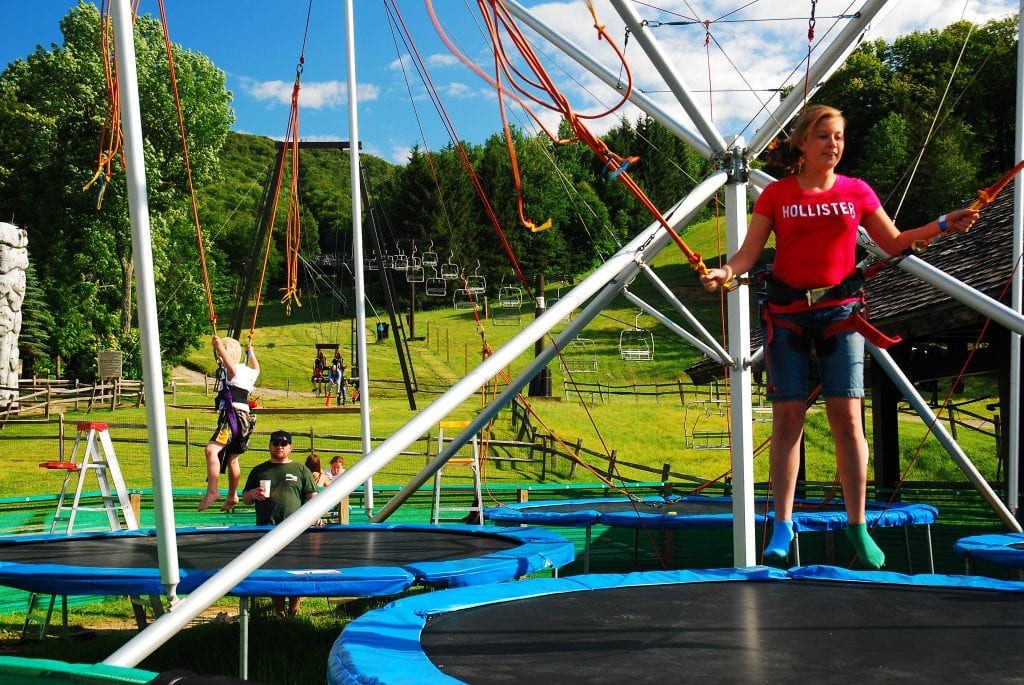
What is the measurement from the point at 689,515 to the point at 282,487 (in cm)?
257

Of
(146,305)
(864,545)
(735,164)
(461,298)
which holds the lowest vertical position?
(864,545)

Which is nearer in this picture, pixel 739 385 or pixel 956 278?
pixel 739 385

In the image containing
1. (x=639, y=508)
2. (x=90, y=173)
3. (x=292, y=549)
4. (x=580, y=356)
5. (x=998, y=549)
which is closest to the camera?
(x=998, y=549)

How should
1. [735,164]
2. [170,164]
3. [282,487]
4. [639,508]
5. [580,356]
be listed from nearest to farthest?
1. [735,164]
2. [282,487]
3. [639,508]
4. [170,164]
5. [580,356]

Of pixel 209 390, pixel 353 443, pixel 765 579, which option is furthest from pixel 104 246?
pixel 765 579

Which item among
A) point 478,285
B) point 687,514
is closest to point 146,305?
point 687,514

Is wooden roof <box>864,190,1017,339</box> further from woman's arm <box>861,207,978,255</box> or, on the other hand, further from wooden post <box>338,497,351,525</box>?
wooden post <box>338,497,351,525</box>

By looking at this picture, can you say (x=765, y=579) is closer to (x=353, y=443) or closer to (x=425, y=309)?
(x=353, y=443)

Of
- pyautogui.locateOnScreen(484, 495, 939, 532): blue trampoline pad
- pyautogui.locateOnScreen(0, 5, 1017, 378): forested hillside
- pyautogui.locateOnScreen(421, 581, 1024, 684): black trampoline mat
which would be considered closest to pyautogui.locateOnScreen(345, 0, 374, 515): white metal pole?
pyautogui.locateOnScreen(484, 495, 939, 532): blue trampoline pad

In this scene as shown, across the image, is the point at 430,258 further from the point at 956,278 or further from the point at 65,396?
the point at 956,278

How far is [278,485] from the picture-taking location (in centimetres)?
585

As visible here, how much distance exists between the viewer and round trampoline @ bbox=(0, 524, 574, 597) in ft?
11.5

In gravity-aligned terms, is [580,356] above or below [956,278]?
above

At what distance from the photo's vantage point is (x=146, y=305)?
249cm
